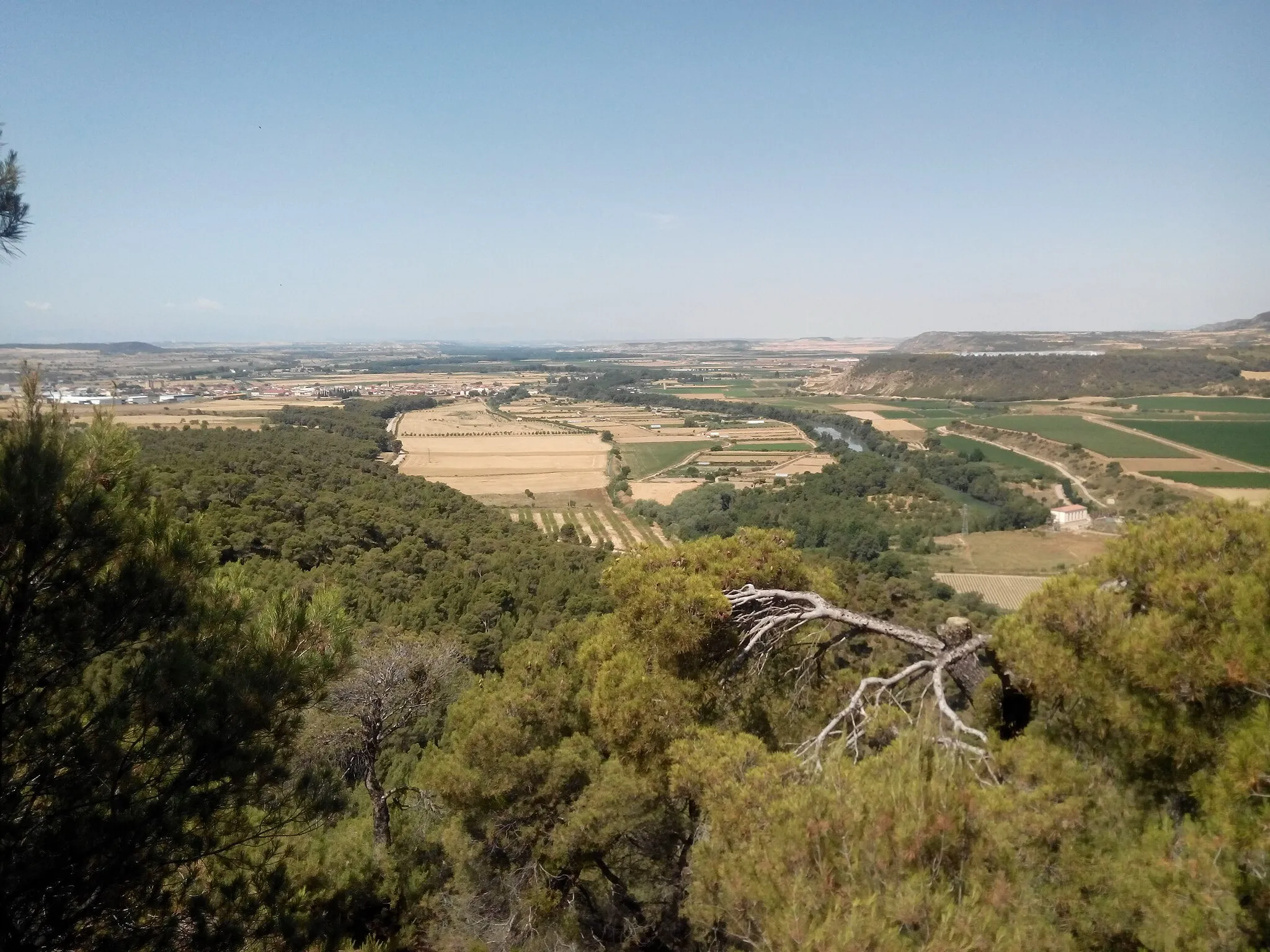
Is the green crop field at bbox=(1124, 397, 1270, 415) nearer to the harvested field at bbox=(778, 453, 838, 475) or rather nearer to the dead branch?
the harvested field at bbox=(778, 453, 838, 475)

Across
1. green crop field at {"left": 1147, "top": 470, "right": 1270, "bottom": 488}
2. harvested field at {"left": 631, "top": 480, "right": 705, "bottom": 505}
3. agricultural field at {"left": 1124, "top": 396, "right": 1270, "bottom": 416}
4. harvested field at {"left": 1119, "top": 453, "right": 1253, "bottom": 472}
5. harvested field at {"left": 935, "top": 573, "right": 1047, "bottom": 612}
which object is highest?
agricultural field at {"left": 1124, "top": 396, "right": 1270, "bottom": 416}

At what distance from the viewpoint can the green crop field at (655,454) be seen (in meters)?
48.2

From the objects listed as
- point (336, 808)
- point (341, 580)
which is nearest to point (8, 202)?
point (336, 808)

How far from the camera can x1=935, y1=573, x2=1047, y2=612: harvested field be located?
23.7 metres

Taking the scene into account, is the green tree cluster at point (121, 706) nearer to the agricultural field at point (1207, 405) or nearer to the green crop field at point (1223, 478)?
the green crop field at point (1223, 478)

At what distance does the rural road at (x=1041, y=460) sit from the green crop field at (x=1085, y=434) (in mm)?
2512

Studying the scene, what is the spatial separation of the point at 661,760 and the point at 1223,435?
5258 cm

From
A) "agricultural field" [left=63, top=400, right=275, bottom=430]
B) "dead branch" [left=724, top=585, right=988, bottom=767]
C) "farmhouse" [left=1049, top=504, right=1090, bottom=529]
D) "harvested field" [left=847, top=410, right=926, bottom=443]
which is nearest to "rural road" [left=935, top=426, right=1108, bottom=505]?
A: "farmhouse" [left=1049, top=504, right=1090, bottom=529]

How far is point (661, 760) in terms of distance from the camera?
5.02 metres

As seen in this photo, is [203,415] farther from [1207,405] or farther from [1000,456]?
[1207,405]

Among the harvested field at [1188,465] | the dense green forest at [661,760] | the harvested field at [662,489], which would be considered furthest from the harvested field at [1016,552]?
the dense green forest at [661,760]

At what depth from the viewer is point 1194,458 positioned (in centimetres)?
3712

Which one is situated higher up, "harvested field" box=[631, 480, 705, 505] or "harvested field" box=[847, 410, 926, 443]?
"harvested field" box=[847, 410, 926, 443]

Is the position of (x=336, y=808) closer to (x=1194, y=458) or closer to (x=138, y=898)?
(x=138, y=898)
